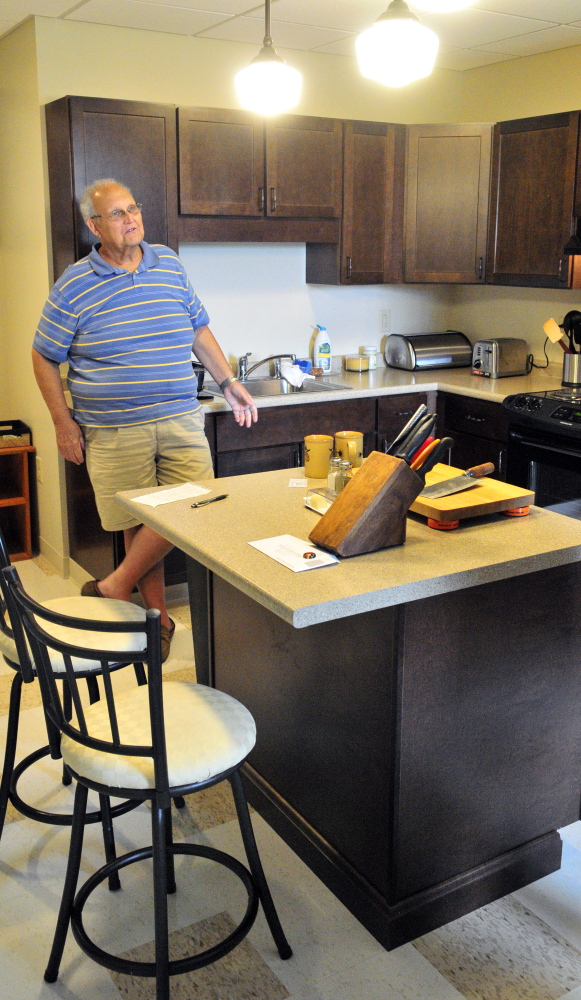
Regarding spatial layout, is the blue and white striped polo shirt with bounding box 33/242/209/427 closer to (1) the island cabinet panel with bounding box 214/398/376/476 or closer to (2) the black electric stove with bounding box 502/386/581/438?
(1) the island cabinet panel with bounding box 214/398/376/476

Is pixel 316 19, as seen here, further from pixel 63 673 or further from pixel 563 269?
pixel 63 673

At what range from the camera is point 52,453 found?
4.09 metres

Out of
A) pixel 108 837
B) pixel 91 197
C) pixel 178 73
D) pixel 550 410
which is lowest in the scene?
pixel 108 837

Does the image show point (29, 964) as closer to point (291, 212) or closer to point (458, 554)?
point (458, 554)

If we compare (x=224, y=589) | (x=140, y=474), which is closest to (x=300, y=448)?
(x=140, y=474)

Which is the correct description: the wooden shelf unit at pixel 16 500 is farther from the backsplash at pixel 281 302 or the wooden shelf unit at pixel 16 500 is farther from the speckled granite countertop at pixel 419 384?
the backsplash at pixel 281 302

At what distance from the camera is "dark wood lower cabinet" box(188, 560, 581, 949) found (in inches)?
74.8

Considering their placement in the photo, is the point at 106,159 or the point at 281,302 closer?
the point at 106,159

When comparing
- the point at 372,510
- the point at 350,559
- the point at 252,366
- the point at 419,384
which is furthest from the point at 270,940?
the point at 252,366

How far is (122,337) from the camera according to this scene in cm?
318

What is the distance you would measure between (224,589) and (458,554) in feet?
2.45

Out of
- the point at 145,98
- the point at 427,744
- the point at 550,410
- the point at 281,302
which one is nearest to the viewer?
the point at 427,744

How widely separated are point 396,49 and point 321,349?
9.02 ft

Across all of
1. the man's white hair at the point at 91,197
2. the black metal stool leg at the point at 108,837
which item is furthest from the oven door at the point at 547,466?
the black metal stool leg at the point at 108,837
